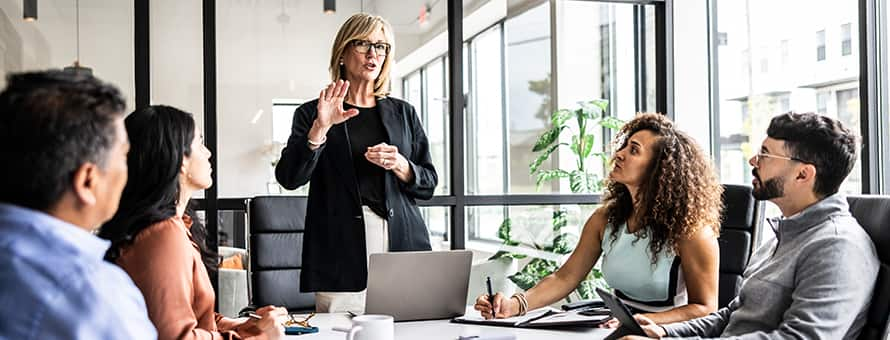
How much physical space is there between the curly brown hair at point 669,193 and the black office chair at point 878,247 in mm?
435

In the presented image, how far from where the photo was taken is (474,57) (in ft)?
13.7

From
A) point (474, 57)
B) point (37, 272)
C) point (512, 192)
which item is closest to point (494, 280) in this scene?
point (512, 192)

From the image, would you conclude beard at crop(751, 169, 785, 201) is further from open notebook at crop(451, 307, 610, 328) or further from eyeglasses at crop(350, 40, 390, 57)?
eyeglasses at crop(350, 40, 390, 57)

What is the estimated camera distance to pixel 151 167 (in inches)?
67.6

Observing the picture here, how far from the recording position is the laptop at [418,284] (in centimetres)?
211

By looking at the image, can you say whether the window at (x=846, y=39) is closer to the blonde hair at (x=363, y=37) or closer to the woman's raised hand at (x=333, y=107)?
the blonde hair at (x=363, y=37)

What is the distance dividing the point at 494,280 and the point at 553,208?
0.49 meters

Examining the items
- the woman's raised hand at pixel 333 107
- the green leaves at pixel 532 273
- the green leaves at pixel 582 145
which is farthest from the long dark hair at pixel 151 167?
the green leaves at pixel 582 145

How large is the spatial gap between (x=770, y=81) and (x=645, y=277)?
7.05 feet

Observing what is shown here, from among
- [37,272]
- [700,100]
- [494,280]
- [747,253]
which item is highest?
[700,100]

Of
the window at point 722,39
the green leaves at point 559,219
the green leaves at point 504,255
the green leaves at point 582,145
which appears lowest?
the green leaves at point 504,255

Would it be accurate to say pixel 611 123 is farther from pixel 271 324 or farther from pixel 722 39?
pixel 271 324

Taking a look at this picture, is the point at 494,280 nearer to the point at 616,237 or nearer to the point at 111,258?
the point at 616,237

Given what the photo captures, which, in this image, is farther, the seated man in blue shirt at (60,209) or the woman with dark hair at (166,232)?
the woman with dark hair at (166,232)
